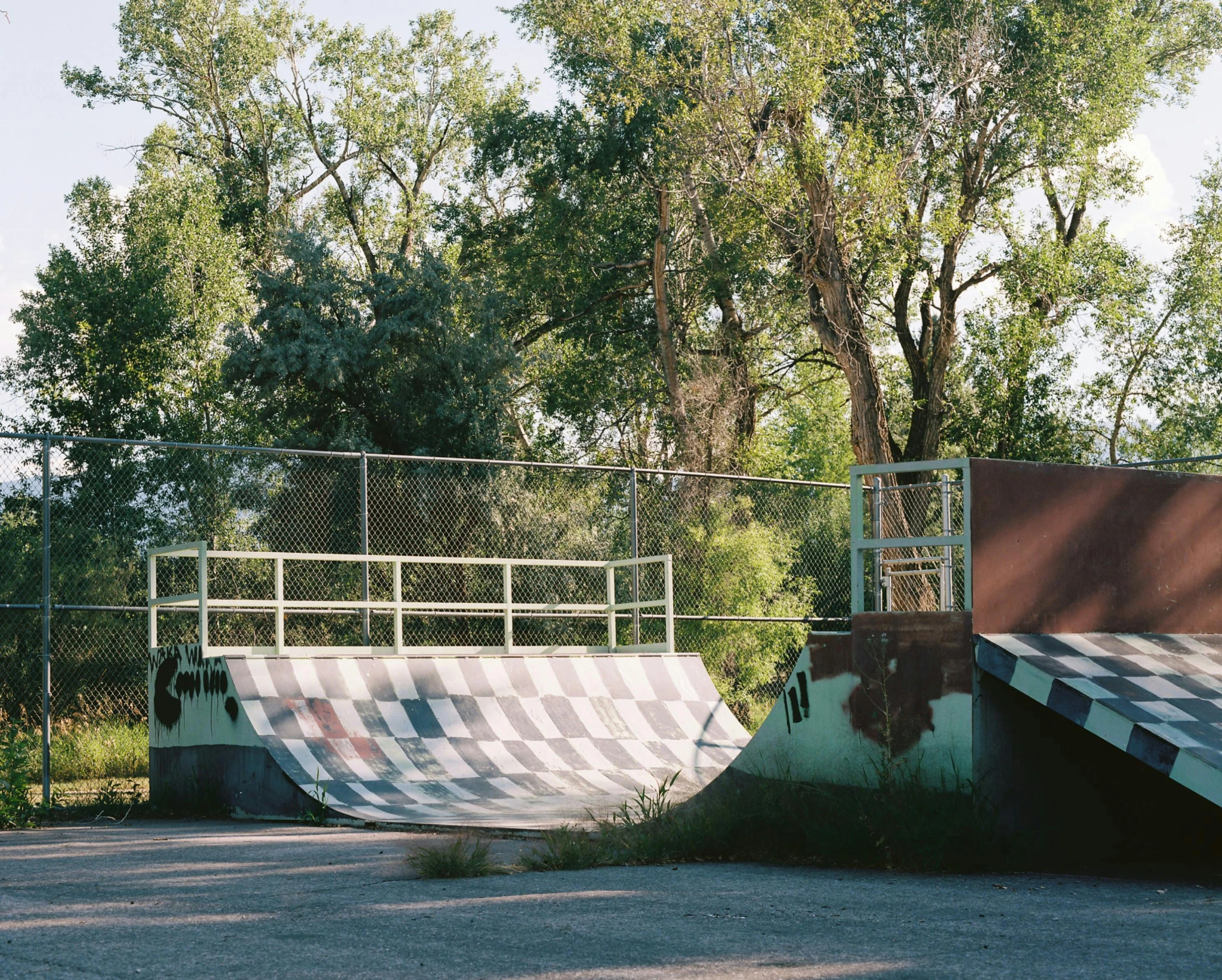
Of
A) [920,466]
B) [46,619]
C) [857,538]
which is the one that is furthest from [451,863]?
[46,619]

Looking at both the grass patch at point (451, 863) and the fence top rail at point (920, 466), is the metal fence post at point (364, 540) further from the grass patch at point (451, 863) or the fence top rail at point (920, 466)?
the fence top rail at point (920, 466)

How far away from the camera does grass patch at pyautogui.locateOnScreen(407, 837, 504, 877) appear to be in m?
6.22

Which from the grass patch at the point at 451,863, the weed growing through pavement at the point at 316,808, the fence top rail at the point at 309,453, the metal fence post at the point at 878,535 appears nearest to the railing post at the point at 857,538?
the metal fence post at the point at 878,535

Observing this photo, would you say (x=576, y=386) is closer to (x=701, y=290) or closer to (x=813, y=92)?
(x=701, y=290)

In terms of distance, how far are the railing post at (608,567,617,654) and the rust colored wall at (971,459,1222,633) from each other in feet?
20.9

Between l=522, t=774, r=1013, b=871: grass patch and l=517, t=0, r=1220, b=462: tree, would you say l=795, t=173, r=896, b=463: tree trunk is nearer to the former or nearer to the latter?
l=517, t=0, r=1220, b=462: tree

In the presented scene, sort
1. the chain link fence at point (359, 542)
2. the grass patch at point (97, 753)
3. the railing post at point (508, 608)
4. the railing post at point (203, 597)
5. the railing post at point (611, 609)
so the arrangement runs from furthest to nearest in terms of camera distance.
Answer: the chain link fence at point (359, 542), the railing post at point (611, 609), the grass patch at point (97, 753), the railing post at point (508, 608), the railing post at point (203, 597)

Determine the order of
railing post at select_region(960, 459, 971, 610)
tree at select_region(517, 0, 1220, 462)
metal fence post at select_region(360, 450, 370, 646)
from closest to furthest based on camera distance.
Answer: railing post at select_region(960, 459, 971, 610), metal fence post at select_region(360, 450, 370, 646), tree at select_region(517, 0, 1220, 462)

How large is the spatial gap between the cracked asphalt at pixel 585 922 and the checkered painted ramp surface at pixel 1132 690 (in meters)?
0.57

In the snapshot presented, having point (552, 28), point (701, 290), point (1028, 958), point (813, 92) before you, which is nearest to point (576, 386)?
point (701, 290)

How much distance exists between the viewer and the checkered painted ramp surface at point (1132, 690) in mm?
5973

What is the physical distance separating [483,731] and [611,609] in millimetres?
2562

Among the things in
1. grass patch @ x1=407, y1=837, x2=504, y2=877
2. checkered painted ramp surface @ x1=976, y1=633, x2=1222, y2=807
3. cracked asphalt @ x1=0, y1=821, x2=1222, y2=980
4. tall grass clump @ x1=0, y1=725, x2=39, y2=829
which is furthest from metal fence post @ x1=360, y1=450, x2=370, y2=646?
checkered painted ramp surface @ x1=976, y1=633, x2=1222, y2=807

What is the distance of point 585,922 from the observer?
501 cm
